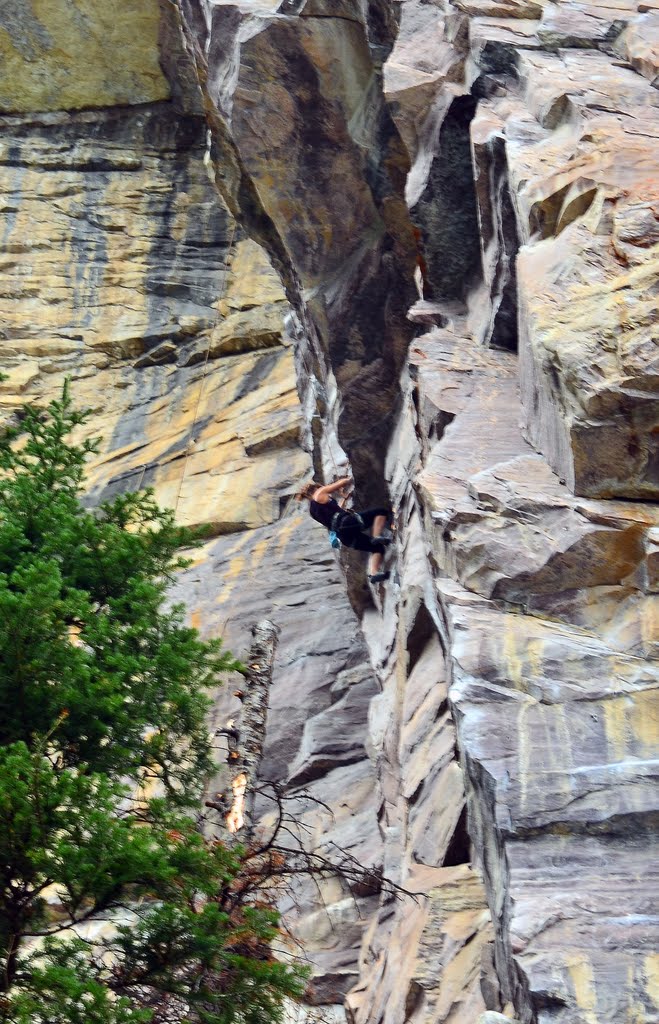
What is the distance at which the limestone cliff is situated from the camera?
561 centimetres

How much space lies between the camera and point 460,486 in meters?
7.36

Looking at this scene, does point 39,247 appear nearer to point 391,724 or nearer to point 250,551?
point 250,551

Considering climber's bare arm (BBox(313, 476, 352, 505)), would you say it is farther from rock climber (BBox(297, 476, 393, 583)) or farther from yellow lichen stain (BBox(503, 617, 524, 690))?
yellow lichen stain (BBox(503, 617, 524, 690))

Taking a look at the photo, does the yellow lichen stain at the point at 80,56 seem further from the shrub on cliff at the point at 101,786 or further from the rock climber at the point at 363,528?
the shrub on cliff at the point at 101,786

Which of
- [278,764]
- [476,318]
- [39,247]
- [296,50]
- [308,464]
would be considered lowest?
[278,764]

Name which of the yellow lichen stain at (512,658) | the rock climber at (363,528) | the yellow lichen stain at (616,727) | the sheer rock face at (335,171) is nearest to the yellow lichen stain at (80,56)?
the sheer rock face at (335,171)

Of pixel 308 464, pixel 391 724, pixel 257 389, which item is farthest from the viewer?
pixel 257 389

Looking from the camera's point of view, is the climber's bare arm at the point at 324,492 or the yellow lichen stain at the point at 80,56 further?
the yellow lichen stain at the point at 80,56

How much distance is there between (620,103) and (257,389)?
14.5 m

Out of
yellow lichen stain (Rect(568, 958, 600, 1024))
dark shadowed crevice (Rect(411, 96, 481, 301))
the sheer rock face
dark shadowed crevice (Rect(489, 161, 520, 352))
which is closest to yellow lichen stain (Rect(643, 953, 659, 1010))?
yellow lichen stain (Rect(568, 958, 600, 1024))

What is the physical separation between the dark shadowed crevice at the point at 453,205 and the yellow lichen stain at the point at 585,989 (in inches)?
275

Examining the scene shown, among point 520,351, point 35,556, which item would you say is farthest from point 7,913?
point 520,351

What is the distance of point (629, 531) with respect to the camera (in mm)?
6254

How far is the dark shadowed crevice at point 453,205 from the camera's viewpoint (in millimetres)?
9977
